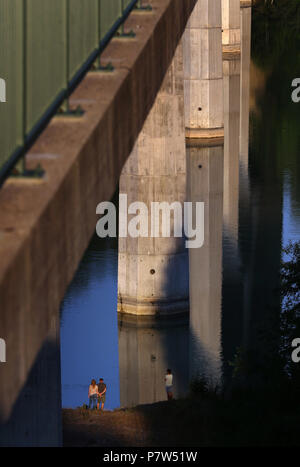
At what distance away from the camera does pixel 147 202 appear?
2853cm

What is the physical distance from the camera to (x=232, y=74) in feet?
252

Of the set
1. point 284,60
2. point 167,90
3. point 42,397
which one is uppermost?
point 284,60

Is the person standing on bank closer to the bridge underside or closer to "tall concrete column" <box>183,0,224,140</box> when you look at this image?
the bridge underside

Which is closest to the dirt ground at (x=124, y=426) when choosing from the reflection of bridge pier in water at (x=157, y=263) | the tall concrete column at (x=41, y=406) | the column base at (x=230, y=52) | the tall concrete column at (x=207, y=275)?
the tall concrete column at (x=41, y=406)

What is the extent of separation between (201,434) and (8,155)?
11.8 metres

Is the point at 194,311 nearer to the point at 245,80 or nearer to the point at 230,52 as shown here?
the point at 245,80

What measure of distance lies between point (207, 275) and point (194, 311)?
3933 millimetres

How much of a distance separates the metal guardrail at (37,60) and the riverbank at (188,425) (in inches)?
319

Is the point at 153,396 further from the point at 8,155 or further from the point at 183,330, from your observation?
the point at 8,155

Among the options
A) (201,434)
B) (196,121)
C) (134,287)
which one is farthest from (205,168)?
(201,434)

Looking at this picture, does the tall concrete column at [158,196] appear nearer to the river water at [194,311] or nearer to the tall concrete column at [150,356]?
the tall concrete column at [150,356]

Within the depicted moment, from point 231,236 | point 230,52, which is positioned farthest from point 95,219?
point 230,52

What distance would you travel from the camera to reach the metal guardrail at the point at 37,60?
8031mm
